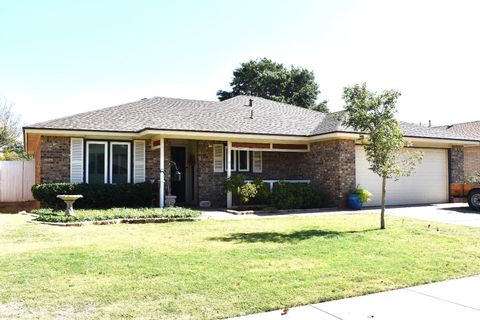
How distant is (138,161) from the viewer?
16750 millimetres

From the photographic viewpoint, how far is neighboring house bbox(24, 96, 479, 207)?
618 inches

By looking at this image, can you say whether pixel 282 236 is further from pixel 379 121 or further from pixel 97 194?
pixel 97 194

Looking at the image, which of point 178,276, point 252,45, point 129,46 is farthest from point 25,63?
point 178,276

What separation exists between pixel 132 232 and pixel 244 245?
10.5 ft

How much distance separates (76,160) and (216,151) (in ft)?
18.4

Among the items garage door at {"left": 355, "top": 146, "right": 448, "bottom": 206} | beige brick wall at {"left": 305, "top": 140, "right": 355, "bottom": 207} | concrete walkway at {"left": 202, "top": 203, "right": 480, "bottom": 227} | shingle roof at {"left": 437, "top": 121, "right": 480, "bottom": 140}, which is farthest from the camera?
shingle roof at {"left": 437, "top": 121, "right": 480, "bottom": 140}

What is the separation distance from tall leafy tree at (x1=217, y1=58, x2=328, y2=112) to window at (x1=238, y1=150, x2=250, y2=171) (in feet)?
78.3

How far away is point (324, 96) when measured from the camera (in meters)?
44.1

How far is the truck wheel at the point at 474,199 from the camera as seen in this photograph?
51.4ft

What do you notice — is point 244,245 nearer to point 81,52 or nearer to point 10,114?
point 81,52

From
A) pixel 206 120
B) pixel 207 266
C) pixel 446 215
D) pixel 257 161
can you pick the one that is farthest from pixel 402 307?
pixel 257 161

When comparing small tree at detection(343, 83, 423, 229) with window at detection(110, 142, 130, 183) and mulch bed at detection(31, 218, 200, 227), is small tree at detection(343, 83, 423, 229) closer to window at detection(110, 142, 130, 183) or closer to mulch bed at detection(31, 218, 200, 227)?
mulch bed at detection(31, 218, 200, 227)

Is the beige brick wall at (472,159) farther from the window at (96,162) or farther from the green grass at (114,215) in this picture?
the window at (96,162)

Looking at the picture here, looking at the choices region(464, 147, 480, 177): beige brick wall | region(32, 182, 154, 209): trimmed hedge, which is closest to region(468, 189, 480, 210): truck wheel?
region(464, 147, 480, 177): beige brick wall
